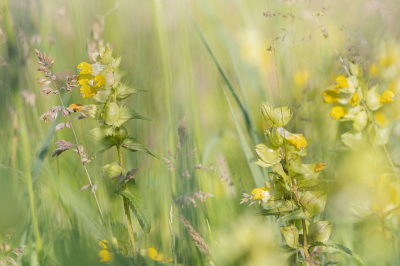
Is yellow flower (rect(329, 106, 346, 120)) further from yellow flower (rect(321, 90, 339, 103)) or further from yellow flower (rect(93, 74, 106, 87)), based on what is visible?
yellow flower (rect(93, 74, 106, 87))

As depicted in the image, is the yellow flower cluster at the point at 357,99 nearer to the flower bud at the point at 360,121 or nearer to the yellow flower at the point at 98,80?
the flower bud at the point at 360,121

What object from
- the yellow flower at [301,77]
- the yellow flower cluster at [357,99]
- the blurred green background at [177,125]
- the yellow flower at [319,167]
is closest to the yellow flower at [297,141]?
the yellow flower at [319,167]

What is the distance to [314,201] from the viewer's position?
49 centimetres

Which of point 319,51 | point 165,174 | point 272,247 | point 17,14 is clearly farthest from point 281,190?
point 17,14

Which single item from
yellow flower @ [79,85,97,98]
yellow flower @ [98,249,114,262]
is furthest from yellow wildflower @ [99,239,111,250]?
yellow flower @ [79,85,97,98]

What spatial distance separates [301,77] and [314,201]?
1.61 ft

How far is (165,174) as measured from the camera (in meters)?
0.75

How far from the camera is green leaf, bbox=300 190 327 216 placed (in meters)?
0.49

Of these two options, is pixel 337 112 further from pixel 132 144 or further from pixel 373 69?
pixel 132 144

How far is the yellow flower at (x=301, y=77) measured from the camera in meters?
0.88

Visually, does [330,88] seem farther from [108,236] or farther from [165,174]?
[108,236]

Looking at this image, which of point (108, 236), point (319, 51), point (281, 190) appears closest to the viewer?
point (281, 190)

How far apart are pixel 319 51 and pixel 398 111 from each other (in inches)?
9.7

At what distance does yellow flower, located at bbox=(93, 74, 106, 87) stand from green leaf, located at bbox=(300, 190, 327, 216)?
34 centimetres
